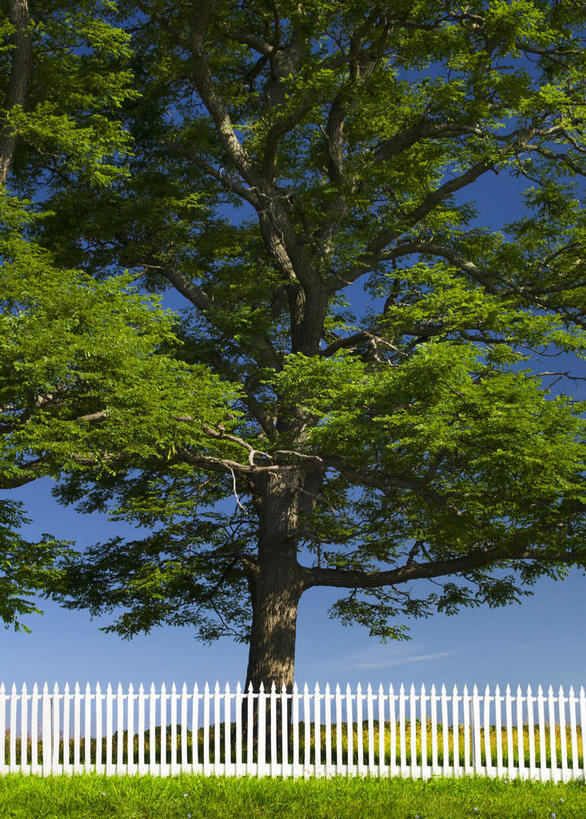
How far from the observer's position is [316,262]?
58.4 ft

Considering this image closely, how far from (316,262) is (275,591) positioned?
6.95m

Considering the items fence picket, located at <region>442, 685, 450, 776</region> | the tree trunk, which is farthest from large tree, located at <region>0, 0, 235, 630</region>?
fence picket, located at <region>442, 685, 450, 776</region>

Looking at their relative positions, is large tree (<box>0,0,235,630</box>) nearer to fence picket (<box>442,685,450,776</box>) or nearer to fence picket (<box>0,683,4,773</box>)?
fence picket (<box>0,683,4,773</box>)

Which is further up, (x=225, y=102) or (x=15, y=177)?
(x=225, y=102)

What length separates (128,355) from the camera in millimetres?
12766

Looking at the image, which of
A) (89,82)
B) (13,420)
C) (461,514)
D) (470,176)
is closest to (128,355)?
(13,420)

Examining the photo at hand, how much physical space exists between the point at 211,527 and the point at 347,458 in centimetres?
477

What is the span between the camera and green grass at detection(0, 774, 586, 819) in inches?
408

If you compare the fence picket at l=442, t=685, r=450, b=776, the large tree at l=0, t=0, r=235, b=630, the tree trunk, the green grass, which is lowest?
the green grass

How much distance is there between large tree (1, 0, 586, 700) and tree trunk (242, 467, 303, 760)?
45mm

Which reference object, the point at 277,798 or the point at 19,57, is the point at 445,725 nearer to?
the point at 277,798

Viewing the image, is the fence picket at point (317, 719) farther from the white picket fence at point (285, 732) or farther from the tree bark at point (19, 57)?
the tree bark at point (19, 57)

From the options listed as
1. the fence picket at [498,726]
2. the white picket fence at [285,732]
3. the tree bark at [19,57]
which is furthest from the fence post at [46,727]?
the tree bark at [19,57]

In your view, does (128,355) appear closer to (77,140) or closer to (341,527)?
(77,140)
